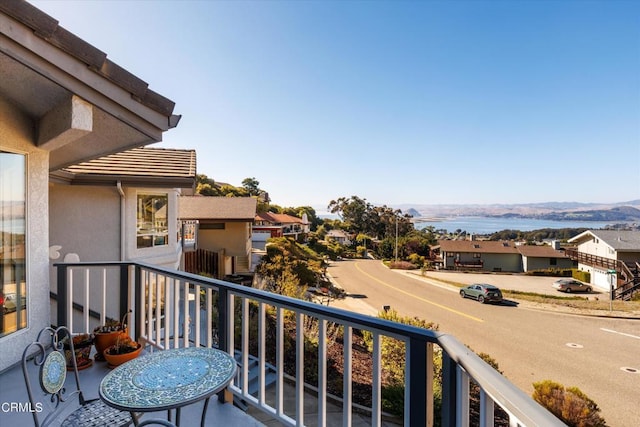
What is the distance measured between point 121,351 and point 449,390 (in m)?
2.95


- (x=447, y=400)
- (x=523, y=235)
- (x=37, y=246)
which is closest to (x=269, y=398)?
(x=37, y=246)

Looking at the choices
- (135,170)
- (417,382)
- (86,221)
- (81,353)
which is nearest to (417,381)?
(417,382)

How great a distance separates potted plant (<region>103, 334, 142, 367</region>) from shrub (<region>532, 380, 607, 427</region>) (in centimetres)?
705

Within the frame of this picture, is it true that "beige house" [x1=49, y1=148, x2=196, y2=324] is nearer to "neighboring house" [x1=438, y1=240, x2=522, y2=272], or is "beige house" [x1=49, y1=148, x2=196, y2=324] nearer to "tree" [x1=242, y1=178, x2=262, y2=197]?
"neighboring house" [x1=438, y1=240, x2=522, y2=272]

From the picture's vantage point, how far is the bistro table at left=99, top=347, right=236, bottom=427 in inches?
53.2

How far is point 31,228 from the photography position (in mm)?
3000

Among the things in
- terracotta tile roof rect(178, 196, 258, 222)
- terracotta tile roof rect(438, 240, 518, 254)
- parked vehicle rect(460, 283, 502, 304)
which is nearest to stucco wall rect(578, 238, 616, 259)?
terracotta tile roof rect(438, 240, 518, 254)

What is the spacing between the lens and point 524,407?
0.72 meters

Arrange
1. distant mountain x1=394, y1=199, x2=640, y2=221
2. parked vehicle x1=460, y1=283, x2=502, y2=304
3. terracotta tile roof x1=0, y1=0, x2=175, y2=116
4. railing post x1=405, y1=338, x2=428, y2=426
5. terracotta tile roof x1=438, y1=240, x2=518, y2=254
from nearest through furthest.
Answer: railing post x1=405, y1=338, x2=428, y2=426 → terracotta tile roof x1=0, y1=0, x2=175, y2=116 → parked vehicle x1=460, y1=283, x2=502, y2=304 → terracotta tile roof x1=438, y1=240, x2=518, y2=254 → distant mountain x1=394, y1=199, x2=640, y2=221

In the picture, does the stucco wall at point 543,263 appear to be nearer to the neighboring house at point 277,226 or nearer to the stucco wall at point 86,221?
the neighboring house at point 277,226

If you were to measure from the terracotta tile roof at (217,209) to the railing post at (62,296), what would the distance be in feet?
36.4

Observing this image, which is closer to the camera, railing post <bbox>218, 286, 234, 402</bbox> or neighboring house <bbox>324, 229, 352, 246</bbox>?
railing post <bbox>218, 286, 234, 402</bbox>

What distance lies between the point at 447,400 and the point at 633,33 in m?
20.9

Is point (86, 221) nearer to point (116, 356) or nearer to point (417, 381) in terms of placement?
point (116, 356)
